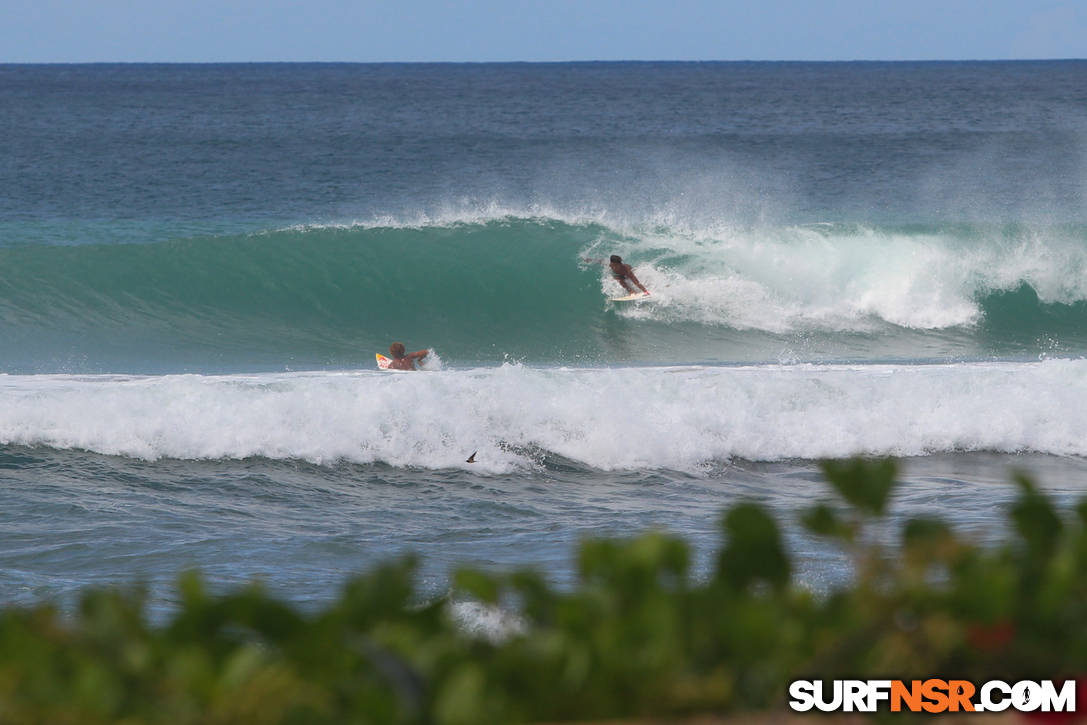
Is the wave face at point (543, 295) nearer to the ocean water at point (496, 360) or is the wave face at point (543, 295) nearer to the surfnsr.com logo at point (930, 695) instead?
the ocean water at point (496, 360)

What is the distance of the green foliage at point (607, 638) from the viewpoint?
1266mm

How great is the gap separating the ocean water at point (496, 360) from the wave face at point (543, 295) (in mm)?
71

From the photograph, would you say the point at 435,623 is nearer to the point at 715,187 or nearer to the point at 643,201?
the point at 643,201

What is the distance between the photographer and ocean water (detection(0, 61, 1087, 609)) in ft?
27.1

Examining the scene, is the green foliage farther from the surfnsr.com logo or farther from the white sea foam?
the white sea foam

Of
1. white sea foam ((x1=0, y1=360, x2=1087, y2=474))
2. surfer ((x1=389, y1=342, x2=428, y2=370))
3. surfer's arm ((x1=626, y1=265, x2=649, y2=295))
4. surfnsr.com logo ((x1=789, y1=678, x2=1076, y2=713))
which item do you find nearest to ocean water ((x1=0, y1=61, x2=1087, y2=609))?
white sea foam ((x1=0, y1=360, x2=1087, y2=474))

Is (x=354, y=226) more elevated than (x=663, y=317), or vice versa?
(x=354, y=226)

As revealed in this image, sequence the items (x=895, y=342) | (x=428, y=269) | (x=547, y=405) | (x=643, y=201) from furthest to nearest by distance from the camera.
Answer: (x=643, y=201) < (x=428, y=269) < (x=895, y=342) < (x=547, y=405)

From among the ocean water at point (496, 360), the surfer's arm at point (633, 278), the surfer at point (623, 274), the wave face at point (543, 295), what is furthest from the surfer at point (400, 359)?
the surfer's arm at point (633, 278)

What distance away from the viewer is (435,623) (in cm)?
146

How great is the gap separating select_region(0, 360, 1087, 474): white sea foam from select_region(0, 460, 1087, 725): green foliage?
8.56m

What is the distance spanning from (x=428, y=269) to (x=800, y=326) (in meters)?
6.64

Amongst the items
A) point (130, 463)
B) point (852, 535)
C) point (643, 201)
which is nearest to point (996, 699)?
point (852, 535)

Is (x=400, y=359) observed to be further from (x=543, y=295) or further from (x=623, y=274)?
(x=543, y=295)
